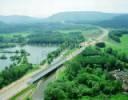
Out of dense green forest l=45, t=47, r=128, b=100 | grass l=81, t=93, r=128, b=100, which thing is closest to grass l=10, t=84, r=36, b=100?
dense green forest l=45, t=47, r=128, b=100

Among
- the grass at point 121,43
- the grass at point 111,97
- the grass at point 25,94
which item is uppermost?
the grass at point 111,97

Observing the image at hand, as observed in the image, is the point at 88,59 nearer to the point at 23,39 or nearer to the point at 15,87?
→ the point at 15,87

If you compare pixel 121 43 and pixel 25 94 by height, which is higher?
pixel 25 94

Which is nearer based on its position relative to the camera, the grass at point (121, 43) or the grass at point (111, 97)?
the grass at point (111, 97)

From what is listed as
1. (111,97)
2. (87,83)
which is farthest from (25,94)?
(111,97)

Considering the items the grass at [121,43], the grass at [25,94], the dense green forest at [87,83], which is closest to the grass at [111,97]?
the dense green forest at [87,83]

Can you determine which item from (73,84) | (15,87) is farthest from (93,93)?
(15,87)

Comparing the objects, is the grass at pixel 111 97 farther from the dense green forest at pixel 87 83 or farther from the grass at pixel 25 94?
the grass at pixel 25 94

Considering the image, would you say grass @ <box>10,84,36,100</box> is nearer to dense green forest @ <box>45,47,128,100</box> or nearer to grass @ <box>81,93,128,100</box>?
dense green forest @ <box>45,47,128,100</box>

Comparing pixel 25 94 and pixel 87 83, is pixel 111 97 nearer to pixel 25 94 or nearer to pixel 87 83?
pixel 87 83
